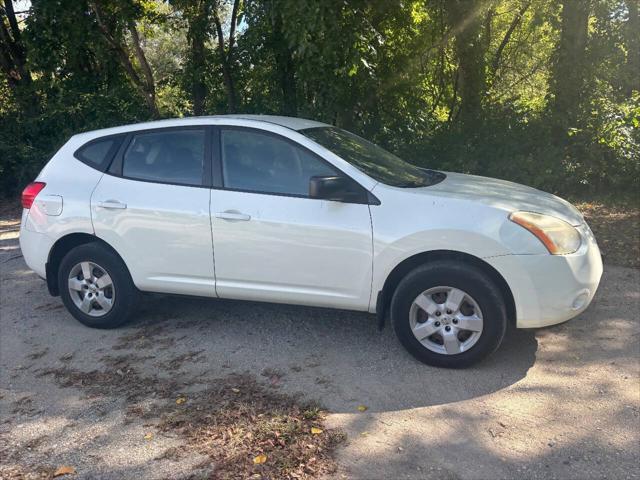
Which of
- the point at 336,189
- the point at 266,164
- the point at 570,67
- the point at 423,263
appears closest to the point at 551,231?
the point at 423,263

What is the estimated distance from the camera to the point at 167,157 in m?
5.12

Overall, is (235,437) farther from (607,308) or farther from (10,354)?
(607,308)

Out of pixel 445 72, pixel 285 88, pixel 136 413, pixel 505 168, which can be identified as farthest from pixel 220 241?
pixel 445 72

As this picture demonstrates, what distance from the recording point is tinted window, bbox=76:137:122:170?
5.32 m

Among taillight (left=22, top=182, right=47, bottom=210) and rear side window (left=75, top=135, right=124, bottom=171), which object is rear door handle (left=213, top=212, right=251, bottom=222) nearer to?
rear side window (left=75, top=135, right=124, bottom=171)

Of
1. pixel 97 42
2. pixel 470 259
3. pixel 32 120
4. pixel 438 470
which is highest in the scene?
pixel 97 42

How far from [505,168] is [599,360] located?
18.3 feet

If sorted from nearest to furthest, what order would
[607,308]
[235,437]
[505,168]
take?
[235,437]
[607,308]
[505,168]

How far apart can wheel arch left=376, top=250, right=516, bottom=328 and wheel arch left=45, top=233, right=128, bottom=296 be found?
2394 millimetres

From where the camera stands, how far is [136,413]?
3895mm

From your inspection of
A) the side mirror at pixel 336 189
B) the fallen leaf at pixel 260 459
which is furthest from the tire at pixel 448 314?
the fallen leaf at pixel 260 459

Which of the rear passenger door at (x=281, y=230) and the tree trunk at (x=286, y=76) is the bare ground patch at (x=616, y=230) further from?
the tree trunk at (x=286, y=76)

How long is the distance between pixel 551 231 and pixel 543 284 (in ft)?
1.23

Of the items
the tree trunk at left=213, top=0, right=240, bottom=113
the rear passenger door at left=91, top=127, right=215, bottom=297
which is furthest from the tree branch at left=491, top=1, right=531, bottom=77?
the rear passenger door at left=91, top=127, right=215, bottom=297
